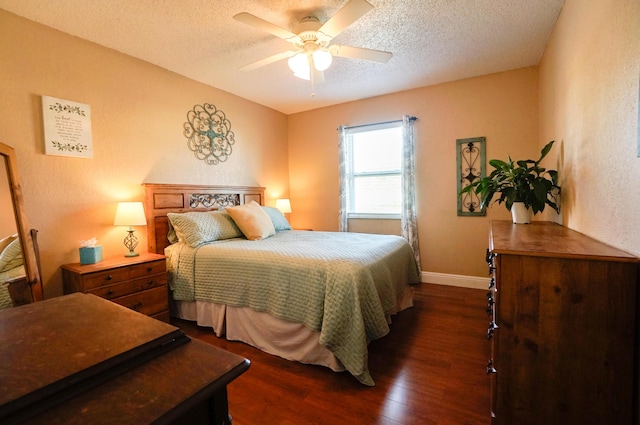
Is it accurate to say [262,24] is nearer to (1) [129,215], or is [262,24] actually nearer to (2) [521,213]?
(1) [129,215]

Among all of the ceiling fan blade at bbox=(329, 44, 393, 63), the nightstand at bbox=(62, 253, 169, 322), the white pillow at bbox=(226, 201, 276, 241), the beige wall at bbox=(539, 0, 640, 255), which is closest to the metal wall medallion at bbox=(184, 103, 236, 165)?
the white pillow at bbox=(226, 201, 276, 241)

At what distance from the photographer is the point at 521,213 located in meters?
2.02

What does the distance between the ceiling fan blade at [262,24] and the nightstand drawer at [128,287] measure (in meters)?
2.13

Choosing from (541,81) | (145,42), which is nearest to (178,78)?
(145,42)

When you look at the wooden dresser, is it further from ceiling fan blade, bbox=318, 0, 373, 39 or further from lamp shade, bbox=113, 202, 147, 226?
lamp shade, bbox=113, 202, 147, 226

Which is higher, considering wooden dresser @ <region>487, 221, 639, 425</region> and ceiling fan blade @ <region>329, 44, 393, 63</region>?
ceiling fan blade @ <region>329, 44, 393, 63</region>

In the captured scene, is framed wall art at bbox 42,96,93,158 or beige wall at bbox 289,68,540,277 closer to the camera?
framed wall art at bbox 42,96,93,158

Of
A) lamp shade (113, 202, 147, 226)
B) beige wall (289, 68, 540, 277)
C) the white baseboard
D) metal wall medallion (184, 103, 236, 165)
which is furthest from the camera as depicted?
the white baseboard

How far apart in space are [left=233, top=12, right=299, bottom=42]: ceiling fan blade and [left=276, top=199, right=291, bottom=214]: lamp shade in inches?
101

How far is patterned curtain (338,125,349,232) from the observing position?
4246 millimetres

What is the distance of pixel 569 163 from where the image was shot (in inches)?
76.5

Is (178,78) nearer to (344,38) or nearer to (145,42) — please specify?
(145,42)

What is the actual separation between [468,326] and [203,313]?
2326mm

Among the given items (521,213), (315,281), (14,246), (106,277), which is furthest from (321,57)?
(14,246)
